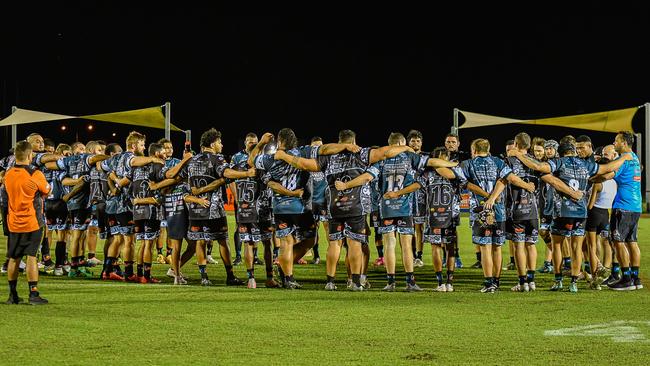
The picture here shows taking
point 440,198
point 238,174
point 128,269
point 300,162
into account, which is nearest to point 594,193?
point 440,198

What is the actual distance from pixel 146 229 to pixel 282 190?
8.09 feet

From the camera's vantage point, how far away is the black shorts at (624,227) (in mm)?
11750

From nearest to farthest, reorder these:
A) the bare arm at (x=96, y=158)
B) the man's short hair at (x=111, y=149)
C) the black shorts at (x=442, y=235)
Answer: the black shorts at (x=442, y=235) → the bare arm at (x=96, y=158) → the man's short hair at (x=111, y=149)

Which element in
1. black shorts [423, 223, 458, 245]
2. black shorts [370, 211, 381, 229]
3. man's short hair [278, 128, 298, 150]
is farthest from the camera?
black shorts [370, 211, 381, 229]

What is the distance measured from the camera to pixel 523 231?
11422mm

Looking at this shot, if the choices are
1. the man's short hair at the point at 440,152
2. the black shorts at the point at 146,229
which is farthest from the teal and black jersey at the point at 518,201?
the black shorts at the point at 146,229

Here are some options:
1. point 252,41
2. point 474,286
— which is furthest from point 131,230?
point 252,41

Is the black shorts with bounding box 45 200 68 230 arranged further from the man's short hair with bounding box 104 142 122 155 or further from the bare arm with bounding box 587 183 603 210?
the bare arm with bounding box 587 183 603 210

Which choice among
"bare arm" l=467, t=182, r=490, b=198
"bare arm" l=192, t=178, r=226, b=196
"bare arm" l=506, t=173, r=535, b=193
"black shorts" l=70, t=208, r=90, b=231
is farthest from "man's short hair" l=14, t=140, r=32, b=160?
"bare arm" l=506, t=173, r=535, b=193

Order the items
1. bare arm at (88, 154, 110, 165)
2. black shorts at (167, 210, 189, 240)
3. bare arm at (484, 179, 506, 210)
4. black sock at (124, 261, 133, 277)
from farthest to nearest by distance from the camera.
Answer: bare arm at (88, 154, 110, 165)
black sock at (124, 261, 133, 277)
black shorts at (167, 210, 189, 240)
bare arm at (484, 179, 506, 210)

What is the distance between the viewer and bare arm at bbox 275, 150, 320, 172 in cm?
1112

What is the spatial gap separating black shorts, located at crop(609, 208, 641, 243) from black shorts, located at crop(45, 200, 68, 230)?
8.47 m

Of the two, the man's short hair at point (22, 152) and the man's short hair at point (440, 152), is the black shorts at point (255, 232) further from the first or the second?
the man's short hair at point (22, 152)

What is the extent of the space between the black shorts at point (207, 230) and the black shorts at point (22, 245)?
2.55m
